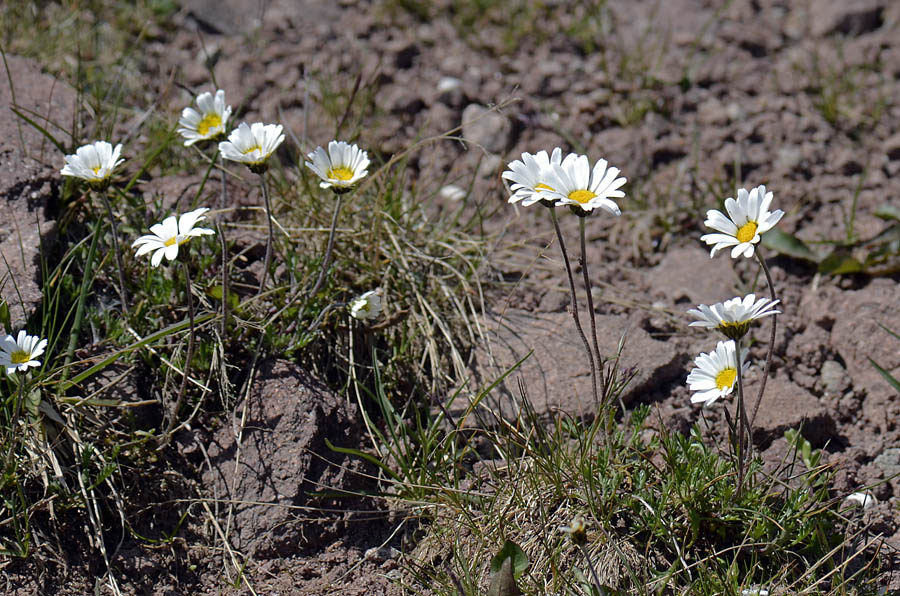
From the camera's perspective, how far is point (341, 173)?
2.48m

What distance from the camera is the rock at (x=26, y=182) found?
2.56m

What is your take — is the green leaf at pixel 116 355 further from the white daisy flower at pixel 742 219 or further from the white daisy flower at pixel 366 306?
the white daisy flower at pixel 742 219

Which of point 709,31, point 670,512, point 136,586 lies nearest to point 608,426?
point 670,512

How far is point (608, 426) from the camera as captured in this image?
92.7 inches

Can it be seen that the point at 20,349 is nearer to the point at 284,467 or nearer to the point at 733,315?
the point at 284,467

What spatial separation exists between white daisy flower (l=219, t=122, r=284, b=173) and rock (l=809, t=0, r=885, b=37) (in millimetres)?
3100

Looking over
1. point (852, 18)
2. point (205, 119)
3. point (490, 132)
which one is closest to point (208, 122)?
point (205, 119)

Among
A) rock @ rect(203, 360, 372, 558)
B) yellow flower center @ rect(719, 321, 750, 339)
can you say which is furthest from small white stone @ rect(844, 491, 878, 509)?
rock @ rect(203, 360, 372, 558)

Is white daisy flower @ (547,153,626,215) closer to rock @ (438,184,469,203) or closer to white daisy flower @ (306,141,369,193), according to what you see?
white daisy flower @ (306,141,369,193)

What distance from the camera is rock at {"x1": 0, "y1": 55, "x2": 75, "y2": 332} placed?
2.56 m

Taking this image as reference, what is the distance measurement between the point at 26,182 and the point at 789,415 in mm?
2537

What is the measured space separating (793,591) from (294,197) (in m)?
2.02

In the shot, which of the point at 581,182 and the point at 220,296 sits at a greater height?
the point at 581,182

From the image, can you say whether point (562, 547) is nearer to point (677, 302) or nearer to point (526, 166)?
point (526, 166)
